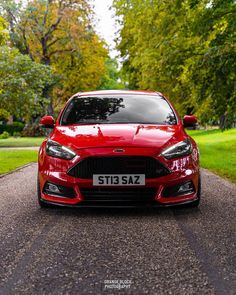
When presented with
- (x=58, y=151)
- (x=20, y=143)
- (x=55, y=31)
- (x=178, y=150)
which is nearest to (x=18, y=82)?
(x=20, y=143)

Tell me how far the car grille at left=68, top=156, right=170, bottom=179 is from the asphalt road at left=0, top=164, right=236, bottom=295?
56 centimetres

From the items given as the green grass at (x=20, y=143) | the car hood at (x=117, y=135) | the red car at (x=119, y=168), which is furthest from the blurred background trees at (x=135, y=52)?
the red car at (x=119, y=168)

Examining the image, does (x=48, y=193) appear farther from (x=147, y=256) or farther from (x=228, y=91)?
(x=228, y=91)

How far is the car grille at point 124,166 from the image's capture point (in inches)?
235

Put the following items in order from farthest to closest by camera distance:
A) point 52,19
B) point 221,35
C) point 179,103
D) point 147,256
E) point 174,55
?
point 52,19, point 179,103, point 174,55, point 221,35, point 147,256

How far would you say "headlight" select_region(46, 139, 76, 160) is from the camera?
20.0ft

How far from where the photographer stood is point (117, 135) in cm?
627

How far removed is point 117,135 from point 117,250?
1.99 metres

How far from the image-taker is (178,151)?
6.18 meters

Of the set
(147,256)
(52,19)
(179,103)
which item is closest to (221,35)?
(147,256)

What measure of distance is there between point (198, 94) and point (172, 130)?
8377 mm

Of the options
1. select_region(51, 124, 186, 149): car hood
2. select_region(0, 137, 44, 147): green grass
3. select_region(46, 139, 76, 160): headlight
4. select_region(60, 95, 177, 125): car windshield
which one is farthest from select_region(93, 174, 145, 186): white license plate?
select_region(0, 137, 44, 147): green grass

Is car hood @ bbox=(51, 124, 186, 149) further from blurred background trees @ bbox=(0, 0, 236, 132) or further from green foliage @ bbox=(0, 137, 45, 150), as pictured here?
green foliage @ bbox=(0, 137, 45, 150)

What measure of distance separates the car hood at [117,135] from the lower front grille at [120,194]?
0.51 metres
